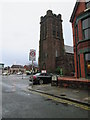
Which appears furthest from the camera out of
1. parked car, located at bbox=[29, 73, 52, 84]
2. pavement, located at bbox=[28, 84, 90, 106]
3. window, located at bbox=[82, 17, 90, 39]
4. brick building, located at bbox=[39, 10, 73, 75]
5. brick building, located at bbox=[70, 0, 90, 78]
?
brick building, located at bbox=[39, 10, 73, 75]

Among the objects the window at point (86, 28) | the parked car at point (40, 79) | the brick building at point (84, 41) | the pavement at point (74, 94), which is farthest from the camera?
the parked car at point (40, 79)

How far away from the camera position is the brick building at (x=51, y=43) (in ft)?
157

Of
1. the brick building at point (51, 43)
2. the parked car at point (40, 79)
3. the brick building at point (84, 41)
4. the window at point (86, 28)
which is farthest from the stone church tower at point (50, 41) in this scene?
the window at point (86, 28)

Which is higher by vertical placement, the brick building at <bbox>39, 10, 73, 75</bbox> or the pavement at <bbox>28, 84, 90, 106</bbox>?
the brick building at <bbox>39, 10, 73, 75</bbox>

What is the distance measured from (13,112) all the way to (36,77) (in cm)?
1117

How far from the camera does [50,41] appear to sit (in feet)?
160

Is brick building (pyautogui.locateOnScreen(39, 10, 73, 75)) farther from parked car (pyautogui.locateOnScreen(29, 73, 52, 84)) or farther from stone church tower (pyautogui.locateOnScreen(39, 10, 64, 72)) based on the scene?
parked car (pyautogui.locateOnScreen(29, 73, 52, 84))

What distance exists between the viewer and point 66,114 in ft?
15.4

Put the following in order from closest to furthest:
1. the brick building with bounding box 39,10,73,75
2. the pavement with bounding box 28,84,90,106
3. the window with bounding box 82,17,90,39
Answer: the pavement with bounding box 28,84,90,106
the window with bounding box 82,17,90,39
the brick building with bounding box 39,10,73,75

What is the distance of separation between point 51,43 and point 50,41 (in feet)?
3.01

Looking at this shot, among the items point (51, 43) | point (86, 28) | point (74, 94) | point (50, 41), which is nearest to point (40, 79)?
point (74, 94)

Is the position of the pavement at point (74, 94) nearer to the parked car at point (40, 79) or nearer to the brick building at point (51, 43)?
the parked car at point (40, 79)

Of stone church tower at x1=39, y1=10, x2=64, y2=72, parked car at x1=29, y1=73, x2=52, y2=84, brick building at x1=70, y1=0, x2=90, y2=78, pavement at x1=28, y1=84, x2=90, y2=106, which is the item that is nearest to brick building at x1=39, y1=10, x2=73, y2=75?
stone church tower at x1=39, y1=10, x2=64, y2=72

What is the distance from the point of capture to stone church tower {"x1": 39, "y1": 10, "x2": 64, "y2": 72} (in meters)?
47.9
